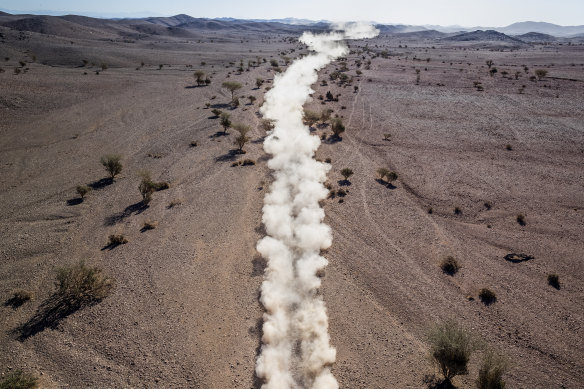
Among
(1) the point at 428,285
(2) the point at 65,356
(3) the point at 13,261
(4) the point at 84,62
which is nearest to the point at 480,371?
(1) the point at 428,285

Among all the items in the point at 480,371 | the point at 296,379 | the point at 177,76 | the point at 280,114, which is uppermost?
the point at 177,76

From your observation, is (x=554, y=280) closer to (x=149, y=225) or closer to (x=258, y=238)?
(x=258, y=238)

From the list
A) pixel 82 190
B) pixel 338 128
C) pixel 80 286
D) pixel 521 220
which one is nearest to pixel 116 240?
pixel 80 286

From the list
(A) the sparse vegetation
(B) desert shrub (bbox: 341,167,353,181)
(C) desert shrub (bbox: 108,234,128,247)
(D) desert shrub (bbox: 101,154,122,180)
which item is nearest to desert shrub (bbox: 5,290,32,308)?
(C) desert shrub (bbox: 108,234,128,247)

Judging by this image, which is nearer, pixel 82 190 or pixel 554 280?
pixel 554 280

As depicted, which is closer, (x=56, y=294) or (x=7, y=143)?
(x=56, y=294)

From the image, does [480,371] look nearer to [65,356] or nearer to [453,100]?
[65,356]
